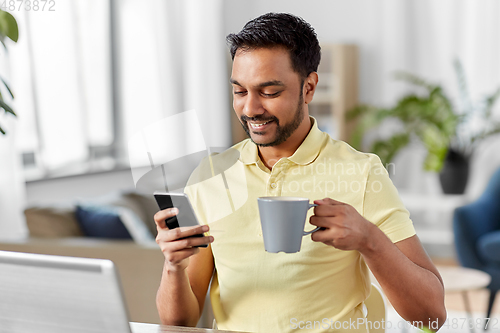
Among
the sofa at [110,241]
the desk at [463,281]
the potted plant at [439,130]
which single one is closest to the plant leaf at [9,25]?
→ the sofa at [110,241]

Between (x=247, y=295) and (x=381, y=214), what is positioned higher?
(x=381, y=214)

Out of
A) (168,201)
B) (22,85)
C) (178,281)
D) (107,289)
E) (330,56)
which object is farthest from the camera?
(330,56)

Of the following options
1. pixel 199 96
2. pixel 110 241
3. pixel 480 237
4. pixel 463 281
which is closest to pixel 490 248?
pixel 480 237

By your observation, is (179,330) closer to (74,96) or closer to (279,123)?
(279,123)

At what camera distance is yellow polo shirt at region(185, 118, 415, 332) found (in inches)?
32.3

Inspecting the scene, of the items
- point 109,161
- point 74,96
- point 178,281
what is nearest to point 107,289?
point 178,281

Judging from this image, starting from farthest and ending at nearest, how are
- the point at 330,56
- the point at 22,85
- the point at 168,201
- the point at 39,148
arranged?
1. the point at 330,56
2. the point at 39,148
3. the point at 22,85
4. the point at 168,201

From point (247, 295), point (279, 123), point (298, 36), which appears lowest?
point (247, 295)

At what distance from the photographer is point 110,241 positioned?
1.89 m

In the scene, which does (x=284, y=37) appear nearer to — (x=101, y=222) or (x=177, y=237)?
(x=177, y=237)

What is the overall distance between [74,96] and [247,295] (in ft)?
7.21

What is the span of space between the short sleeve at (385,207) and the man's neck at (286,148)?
0.39 ft

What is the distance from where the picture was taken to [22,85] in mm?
2430

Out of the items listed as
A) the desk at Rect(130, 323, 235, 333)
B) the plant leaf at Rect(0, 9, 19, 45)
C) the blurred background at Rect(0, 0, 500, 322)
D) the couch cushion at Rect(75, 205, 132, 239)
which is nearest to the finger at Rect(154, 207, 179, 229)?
the desk at Rect(130, 323, 235, 333)
